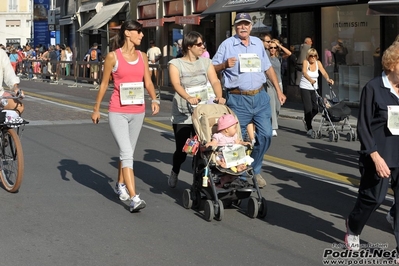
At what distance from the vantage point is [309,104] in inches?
572

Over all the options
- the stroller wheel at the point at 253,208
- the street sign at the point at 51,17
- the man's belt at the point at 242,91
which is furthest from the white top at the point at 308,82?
the street sign at the point at 51,17

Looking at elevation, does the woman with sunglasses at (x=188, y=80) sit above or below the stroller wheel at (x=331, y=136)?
above

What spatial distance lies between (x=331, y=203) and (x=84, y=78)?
24011mm

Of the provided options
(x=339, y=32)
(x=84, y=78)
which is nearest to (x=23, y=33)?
(x=84, y=78)

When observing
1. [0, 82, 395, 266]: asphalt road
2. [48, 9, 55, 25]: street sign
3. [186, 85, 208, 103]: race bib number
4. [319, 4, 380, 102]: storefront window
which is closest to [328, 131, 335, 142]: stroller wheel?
[0, 82, 395, 266]: asphalt road

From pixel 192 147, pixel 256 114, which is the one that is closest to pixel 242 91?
pixel 256 114

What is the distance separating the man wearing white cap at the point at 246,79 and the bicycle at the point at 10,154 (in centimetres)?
223

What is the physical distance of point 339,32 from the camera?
68.4 ft

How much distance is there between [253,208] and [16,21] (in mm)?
81115

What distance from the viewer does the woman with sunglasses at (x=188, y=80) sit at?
8336mm

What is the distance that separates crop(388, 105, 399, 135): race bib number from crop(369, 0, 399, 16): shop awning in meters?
10.2

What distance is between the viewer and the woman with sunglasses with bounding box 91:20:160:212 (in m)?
7.69

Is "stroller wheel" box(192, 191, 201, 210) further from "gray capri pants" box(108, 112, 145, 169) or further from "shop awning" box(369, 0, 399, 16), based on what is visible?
"shop awning" box(369, 0, 399, 16)

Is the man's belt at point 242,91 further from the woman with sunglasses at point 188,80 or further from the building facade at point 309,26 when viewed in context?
the building facade at point 309,26
